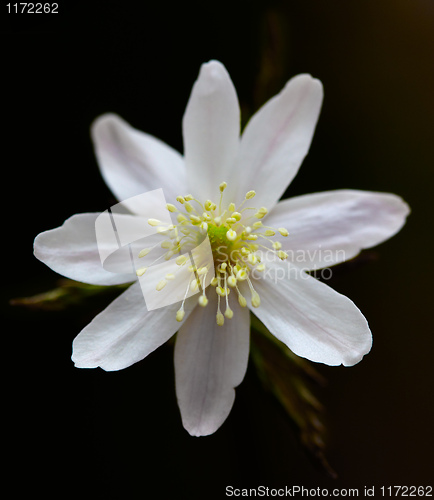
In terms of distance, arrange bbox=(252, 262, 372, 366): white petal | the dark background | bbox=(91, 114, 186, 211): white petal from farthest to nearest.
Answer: the dark background < bbox=(91, 114, 186, 211): white petal < bbox=(252, 262, 372, 366): white petal

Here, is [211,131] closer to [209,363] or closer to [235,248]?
[235,248]

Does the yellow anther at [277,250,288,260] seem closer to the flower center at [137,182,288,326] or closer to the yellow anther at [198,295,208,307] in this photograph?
the flower center at [137,182,288,326]

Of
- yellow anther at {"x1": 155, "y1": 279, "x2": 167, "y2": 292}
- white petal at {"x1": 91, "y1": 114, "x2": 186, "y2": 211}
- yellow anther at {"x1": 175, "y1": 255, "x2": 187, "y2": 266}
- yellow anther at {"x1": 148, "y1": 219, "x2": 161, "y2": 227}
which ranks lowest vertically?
yellow anther at {"x1": 155, "y1": 279, "x2": 167, "y2": 292}

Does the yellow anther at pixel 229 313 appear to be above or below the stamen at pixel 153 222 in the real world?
below

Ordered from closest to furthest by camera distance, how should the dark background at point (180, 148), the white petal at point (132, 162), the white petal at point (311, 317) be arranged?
the white petal at point (311, 317)
the white petal at point (132, 162)
the dark background at point (180, 148)

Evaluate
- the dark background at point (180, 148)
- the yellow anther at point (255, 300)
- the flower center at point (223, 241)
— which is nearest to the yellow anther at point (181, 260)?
the flower center at point (223, 241)

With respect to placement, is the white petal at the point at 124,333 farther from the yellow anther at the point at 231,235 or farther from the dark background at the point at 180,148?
the dark background at the point at 180,148

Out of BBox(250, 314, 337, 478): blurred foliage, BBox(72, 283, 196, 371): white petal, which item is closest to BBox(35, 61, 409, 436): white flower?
BBox(72, 283, 196, 371): white petal
